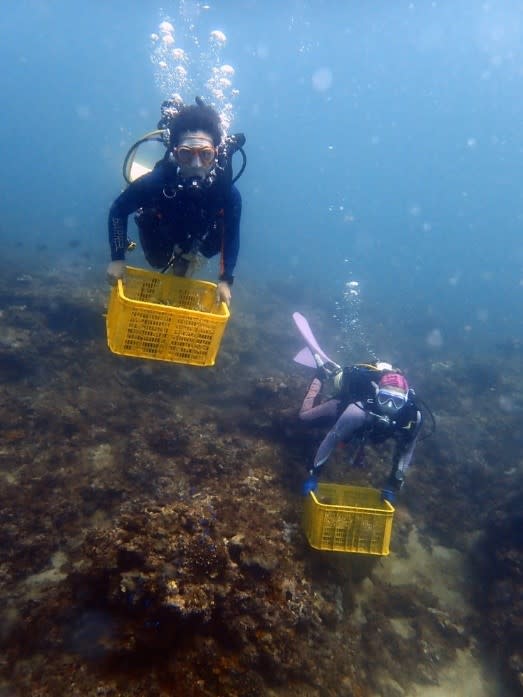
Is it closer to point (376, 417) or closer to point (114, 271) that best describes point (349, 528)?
point (376, 417)

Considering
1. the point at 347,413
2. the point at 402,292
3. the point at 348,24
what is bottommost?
the point at 402,292

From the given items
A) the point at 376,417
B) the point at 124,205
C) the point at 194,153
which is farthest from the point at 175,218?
the point at 376,417

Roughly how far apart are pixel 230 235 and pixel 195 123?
129cm

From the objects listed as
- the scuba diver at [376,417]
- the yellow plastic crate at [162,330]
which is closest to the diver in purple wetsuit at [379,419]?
the scuba diver at [376,417]

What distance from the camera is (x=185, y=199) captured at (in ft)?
15.9

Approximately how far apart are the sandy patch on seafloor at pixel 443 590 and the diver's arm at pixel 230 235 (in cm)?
490

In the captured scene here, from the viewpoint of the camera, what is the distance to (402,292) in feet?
134

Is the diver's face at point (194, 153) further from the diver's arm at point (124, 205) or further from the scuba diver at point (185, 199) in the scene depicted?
the diver's arm at point (124, 205)

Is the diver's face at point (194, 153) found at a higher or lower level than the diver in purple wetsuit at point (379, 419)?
higher

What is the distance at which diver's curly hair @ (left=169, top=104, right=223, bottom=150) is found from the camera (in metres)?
4.63

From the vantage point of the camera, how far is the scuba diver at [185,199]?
4.63m

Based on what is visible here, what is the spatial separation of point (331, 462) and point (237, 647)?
4654mm

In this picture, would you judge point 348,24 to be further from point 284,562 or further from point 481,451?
point 284,562

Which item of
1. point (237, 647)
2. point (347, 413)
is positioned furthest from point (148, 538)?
point (347, 413)
